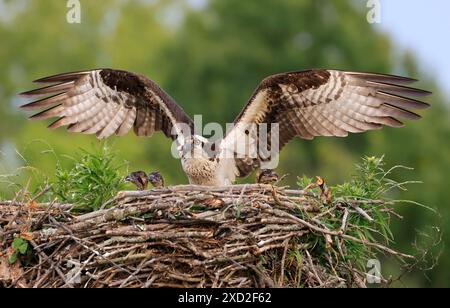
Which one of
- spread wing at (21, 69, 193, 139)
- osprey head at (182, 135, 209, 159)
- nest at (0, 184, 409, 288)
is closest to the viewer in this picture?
nest at (0, 184, 409, 288)

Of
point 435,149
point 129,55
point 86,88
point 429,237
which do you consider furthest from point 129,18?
point 429,237

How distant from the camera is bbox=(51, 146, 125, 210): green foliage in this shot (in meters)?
9.67

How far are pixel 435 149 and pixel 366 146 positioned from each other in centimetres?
255

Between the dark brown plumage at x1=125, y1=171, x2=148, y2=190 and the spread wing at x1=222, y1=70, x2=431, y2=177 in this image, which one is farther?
the spread wing at x1=222, y1=70, x2=431, y2=177

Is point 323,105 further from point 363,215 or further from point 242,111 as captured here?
point 363,215

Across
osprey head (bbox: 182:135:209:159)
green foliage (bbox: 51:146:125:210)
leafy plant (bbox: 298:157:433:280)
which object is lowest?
leafy plant (bbox: 298:157:433:280)

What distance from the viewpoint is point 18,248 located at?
9172mm

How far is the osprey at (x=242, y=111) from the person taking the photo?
36.2ft

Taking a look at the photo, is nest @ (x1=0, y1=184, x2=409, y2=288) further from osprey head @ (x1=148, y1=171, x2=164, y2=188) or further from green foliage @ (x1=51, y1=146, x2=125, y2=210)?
osprey head @ (x1=148, y1=171, x2=164, y2=188)

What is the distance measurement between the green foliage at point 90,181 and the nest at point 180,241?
195 mm

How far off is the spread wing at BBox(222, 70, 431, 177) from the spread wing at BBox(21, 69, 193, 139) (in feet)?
2.25

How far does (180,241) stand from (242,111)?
244 centimetres

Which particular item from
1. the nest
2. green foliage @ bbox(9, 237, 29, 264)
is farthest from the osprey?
green foliage @ bbox(9, 237, 29, 264)
